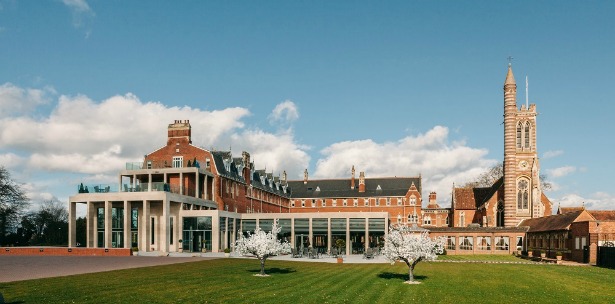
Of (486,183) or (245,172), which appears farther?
(486,183)

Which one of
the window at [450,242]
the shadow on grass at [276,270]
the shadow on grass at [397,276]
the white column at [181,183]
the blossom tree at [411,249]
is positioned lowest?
the window at [450,242]

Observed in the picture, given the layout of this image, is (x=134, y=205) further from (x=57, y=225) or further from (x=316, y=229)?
(x=57, y=225)

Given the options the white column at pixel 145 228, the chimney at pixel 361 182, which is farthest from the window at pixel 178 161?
the chimney at pixel 361 182

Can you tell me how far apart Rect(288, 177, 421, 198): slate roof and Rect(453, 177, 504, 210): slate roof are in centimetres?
1221

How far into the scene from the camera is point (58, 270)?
114 ft

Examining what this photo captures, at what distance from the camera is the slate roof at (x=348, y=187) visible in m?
105

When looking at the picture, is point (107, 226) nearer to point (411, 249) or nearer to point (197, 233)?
point (197, 233)

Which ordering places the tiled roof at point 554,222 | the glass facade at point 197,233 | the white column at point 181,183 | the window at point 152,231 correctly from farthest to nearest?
the white column at point 181,183, the window at point 152,231, the glass facade at point 197,233, the tiled roof at point 554,222

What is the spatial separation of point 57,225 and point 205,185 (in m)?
40.7

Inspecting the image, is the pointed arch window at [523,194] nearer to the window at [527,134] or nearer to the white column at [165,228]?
the window at [527,134]

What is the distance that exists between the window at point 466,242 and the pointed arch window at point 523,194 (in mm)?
11503

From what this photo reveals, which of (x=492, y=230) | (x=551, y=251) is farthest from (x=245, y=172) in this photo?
(x=551, y=251)

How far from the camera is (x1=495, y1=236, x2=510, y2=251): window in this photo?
7244 centimetres

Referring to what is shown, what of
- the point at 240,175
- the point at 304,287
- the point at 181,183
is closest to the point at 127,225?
the point at 181,183
